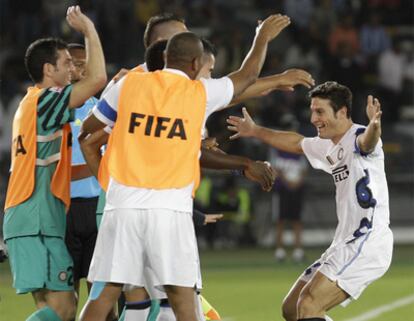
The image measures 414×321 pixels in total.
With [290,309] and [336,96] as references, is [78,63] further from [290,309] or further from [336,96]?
[290,309]

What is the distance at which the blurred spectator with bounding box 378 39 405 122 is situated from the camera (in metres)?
24.8

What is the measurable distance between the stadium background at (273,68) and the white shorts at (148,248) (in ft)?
28.4

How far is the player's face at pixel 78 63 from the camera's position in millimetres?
9574

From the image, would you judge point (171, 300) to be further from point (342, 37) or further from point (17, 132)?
point (342, 37)

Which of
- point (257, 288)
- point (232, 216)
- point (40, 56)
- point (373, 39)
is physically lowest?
point (232, 216)

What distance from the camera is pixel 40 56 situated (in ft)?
28.8

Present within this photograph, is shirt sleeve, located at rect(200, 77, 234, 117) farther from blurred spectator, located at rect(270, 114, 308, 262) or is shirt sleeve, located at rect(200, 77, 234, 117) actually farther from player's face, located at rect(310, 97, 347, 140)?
blurred spectator, located at rect(270, 114, 308, 262)

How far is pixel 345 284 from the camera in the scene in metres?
8.80

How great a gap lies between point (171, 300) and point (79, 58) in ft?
8.85

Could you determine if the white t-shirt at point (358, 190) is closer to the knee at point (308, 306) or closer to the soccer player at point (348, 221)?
the soccer player at point (348, 221)

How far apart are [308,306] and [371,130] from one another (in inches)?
50.7

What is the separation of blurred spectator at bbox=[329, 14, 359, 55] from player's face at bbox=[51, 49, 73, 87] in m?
16.1

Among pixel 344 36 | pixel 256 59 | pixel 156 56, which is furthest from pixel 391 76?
pixel 256 59

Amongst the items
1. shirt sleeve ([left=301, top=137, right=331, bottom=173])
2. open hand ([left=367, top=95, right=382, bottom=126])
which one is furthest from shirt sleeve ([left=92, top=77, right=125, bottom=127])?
shirt sleeve ([left=301, top=137, right=331, bottom=173])
